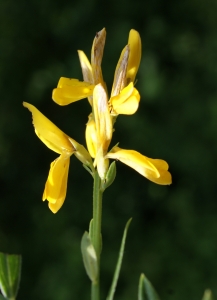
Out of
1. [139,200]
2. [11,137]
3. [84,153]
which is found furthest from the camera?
[139,200]

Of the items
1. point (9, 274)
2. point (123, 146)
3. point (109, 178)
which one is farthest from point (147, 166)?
point (123, 146)

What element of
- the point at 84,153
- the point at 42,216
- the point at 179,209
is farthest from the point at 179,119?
the point at 84,153

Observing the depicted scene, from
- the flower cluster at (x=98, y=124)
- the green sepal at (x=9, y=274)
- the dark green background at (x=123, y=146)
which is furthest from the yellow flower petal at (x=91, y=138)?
the dark green background at (x=123, y=146)

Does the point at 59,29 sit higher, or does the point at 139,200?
the point at 59,29

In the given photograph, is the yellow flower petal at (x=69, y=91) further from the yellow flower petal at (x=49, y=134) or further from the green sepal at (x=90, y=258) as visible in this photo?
the green sepal at (x=90, y=258)

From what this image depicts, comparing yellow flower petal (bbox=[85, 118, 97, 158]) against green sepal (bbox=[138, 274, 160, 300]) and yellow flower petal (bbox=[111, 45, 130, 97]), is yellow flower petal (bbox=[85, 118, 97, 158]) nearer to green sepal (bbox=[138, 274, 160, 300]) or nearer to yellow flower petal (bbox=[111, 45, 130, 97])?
yellow flower petal (bbox=[111, 45, 130, 97])

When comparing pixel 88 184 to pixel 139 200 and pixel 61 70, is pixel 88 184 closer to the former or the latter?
pixel 139 200

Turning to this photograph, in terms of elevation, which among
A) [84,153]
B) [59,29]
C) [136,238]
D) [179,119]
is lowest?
[136,238]
